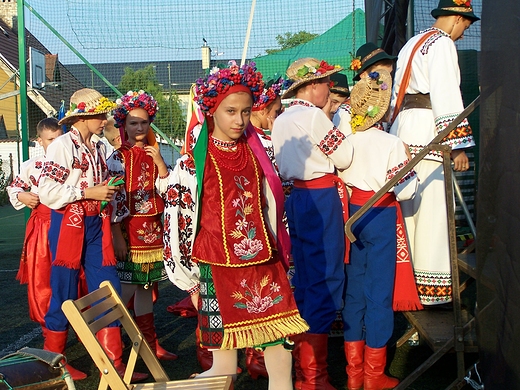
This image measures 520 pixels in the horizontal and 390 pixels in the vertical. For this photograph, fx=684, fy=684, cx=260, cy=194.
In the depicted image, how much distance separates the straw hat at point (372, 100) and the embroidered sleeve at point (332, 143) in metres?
0.15

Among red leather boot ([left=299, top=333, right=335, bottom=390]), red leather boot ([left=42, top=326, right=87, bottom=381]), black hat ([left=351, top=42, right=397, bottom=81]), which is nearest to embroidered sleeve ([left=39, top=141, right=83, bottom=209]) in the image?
red leather boot ([left=42, top=326, right=87, bottom=381])

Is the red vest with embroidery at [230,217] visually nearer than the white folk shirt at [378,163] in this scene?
Yes

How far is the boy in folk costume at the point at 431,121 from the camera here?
411cm

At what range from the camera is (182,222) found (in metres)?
3.26

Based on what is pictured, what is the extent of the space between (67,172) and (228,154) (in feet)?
4.96

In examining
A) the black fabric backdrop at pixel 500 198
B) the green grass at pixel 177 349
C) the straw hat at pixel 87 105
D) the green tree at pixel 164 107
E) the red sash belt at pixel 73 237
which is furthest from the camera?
the green tree at pixel 164 107

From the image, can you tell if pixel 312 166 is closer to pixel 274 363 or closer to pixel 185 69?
pixel 274 363

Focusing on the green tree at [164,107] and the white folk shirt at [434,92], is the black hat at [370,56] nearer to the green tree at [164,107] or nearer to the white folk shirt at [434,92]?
the white folk shirt at [434,92]

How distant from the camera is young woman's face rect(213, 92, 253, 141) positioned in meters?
3.13

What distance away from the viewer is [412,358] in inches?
177

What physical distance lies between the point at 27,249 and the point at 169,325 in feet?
4.49

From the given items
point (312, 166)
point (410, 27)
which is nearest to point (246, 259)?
point (312, 166)

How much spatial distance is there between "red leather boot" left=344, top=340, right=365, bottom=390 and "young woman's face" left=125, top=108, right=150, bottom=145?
210 centimetres

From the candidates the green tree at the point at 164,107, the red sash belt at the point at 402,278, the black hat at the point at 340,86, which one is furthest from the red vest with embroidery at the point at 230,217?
the green tree at the point at 164,107
